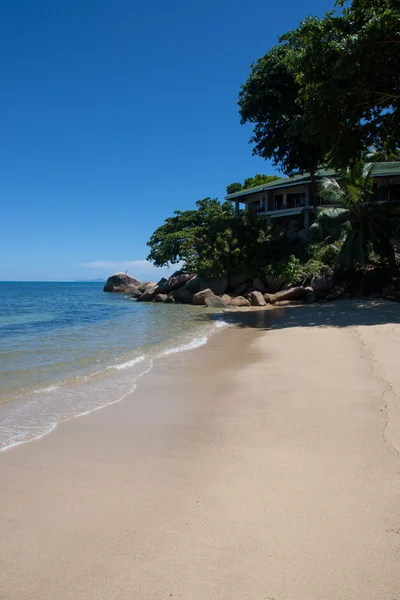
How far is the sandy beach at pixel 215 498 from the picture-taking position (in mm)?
2162

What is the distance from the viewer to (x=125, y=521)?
9.01 feet

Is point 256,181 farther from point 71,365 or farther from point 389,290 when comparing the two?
point 71,365

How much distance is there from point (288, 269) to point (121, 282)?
3541 centimetres

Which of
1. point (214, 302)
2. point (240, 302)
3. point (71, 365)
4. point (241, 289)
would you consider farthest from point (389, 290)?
point (71, 365)

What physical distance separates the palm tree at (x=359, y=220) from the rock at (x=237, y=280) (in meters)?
6.84

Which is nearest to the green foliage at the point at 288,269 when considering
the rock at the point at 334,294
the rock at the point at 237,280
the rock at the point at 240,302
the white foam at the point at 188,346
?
the rock at the point at 237,280

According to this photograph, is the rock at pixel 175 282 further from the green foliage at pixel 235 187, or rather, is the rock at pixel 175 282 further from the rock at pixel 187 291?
the green foliage at pixel 235 187

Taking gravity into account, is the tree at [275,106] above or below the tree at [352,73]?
above

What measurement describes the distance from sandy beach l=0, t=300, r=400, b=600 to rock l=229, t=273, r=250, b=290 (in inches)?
807

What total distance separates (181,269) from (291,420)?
29.5 metres

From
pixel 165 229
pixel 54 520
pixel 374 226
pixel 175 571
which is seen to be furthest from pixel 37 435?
pixel 165 229

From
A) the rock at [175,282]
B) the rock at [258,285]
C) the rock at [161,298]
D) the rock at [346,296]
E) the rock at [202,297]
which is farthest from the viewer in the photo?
the rock at [175,282]

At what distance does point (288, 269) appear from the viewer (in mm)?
23672

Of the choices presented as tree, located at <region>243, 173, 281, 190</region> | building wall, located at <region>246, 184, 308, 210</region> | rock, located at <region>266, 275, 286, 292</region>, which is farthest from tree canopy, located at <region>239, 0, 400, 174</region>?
tree, located at <region>243, 173, 281, 190</region>
